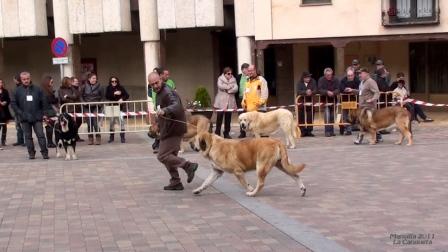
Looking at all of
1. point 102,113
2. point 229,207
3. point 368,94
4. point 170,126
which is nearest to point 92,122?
point 102,113

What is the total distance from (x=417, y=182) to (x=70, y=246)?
5.61 metres

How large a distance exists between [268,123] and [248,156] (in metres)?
6.27

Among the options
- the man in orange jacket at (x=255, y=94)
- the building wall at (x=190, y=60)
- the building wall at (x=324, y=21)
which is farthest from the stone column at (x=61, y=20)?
the man in orange jacket at (x=255, y=94)

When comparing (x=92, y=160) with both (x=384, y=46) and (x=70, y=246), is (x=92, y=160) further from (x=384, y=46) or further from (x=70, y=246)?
(x=384, y=46)

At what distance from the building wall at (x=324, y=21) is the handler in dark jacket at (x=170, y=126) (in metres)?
13.7

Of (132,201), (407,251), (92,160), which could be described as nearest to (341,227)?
(407,251)

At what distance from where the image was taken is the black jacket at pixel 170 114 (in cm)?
1155

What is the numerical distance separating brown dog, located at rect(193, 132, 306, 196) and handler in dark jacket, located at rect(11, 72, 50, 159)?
650cm

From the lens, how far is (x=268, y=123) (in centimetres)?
1711

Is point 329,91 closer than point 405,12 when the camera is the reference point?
Yes

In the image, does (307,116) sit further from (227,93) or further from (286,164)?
(286,164)

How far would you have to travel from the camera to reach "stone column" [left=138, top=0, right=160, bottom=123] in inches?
1035

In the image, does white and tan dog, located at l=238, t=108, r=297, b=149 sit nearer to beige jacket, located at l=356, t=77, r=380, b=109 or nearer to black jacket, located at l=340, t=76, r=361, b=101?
beige jacket, located at l=356, t=77, r=380, b=109

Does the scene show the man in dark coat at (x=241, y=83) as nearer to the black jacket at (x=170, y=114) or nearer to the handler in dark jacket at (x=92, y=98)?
the handler in dark jacket at (x=92, y=98)
